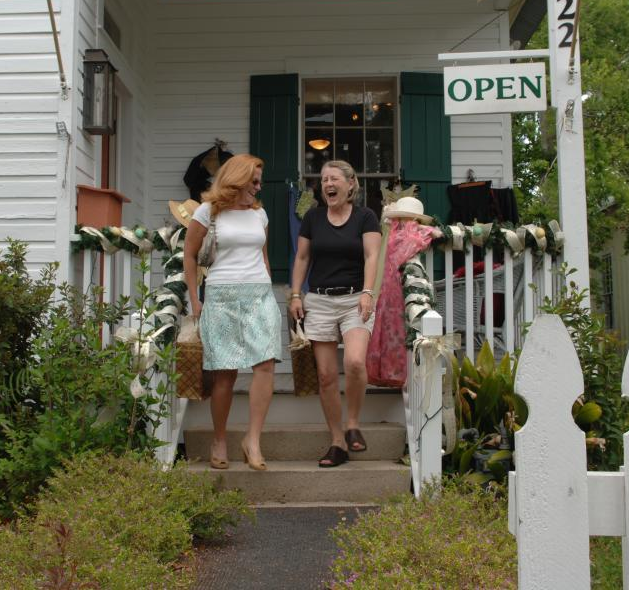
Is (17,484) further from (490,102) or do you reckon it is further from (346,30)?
(346,30)

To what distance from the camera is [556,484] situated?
1600 millimetres


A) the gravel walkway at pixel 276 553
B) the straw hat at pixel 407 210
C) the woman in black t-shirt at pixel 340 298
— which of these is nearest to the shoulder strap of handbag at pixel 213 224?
the woman in black t-shirt at pixel 340 298

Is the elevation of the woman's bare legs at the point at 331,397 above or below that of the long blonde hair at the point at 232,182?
below

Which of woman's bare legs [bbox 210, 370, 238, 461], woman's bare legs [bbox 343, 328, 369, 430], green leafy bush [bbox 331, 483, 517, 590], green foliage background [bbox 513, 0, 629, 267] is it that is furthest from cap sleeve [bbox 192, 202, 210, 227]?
green foliage background [bbox 513, 0, 629, 267]

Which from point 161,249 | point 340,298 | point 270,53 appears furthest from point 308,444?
point 270,53

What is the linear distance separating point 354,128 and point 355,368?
3.89 meters

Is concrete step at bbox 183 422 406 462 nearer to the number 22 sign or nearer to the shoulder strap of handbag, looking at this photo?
the shoulder strap of handbag

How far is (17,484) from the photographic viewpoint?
3750 millimetres

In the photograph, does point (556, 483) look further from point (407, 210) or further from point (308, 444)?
point (407, 210)

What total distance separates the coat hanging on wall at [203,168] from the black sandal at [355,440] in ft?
11.2

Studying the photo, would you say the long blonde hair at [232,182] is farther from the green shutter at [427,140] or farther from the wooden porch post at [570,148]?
the green shutter at [427,140]

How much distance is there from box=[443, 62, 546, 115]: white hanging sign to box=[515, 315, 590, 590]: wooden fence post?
3798 millimetres

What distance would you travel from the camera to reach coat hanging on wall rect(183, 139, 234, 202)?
284 inches

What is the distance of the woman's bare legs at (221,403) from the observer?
168 inches
